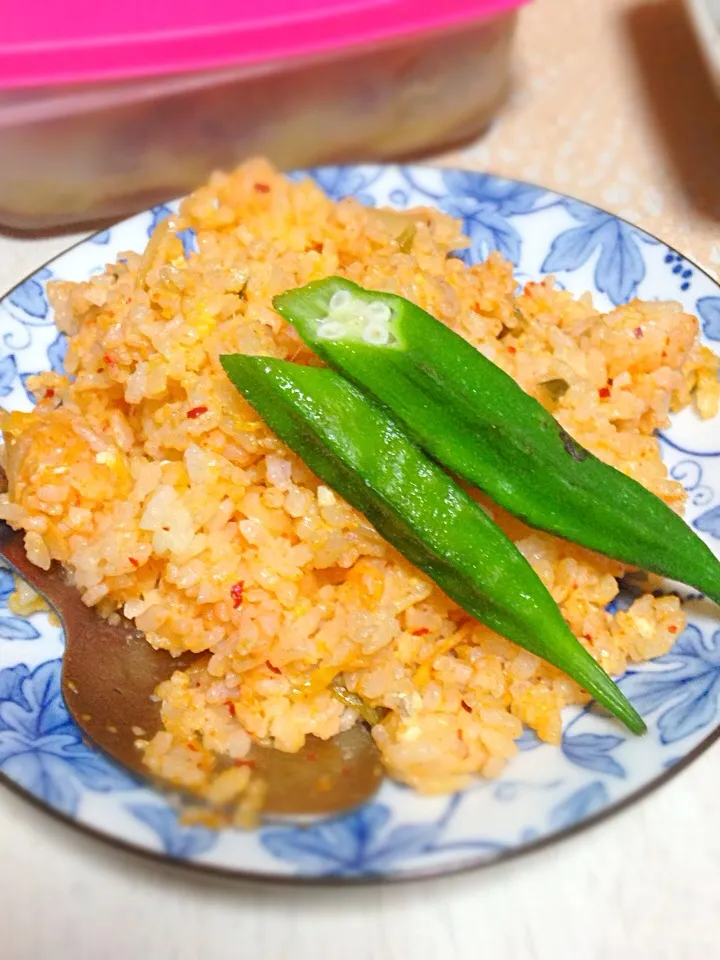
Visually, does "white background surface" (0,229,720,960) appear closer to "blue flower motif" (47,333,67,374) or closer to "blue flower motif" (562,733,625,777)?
"blue flower motif" (562,733,625,777)

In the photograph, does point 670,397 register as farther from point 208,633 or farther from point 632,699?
point 208,633

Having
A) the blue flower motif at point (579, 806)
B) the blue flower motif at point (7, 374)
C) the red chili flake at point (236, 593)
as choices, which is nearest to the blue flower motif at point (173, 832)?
the red chili flake at point (236, 593)

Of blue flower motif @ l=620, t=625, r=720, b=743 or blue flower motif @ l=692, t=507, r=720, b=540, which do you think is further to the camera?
blue flower motif @ l=692, t=507, r=720, b=540

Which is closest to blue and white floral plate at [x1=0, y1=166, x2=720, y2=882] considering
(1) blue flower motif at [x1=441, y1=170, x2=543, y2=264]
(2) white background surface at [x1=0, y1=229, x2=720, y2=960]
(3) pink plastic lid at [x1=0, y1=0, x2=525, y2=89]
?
(2) white background surface at [x1=0, y1=229, x2=720, y2=960]

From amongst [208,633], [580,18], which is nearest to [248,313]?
[208,633]

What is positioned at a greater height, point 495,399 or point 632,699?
point 495,399

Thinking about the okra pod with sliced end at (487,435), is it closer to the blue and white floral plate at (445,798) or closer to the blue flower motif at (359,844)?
the blue and white floral plate at (445,798)
